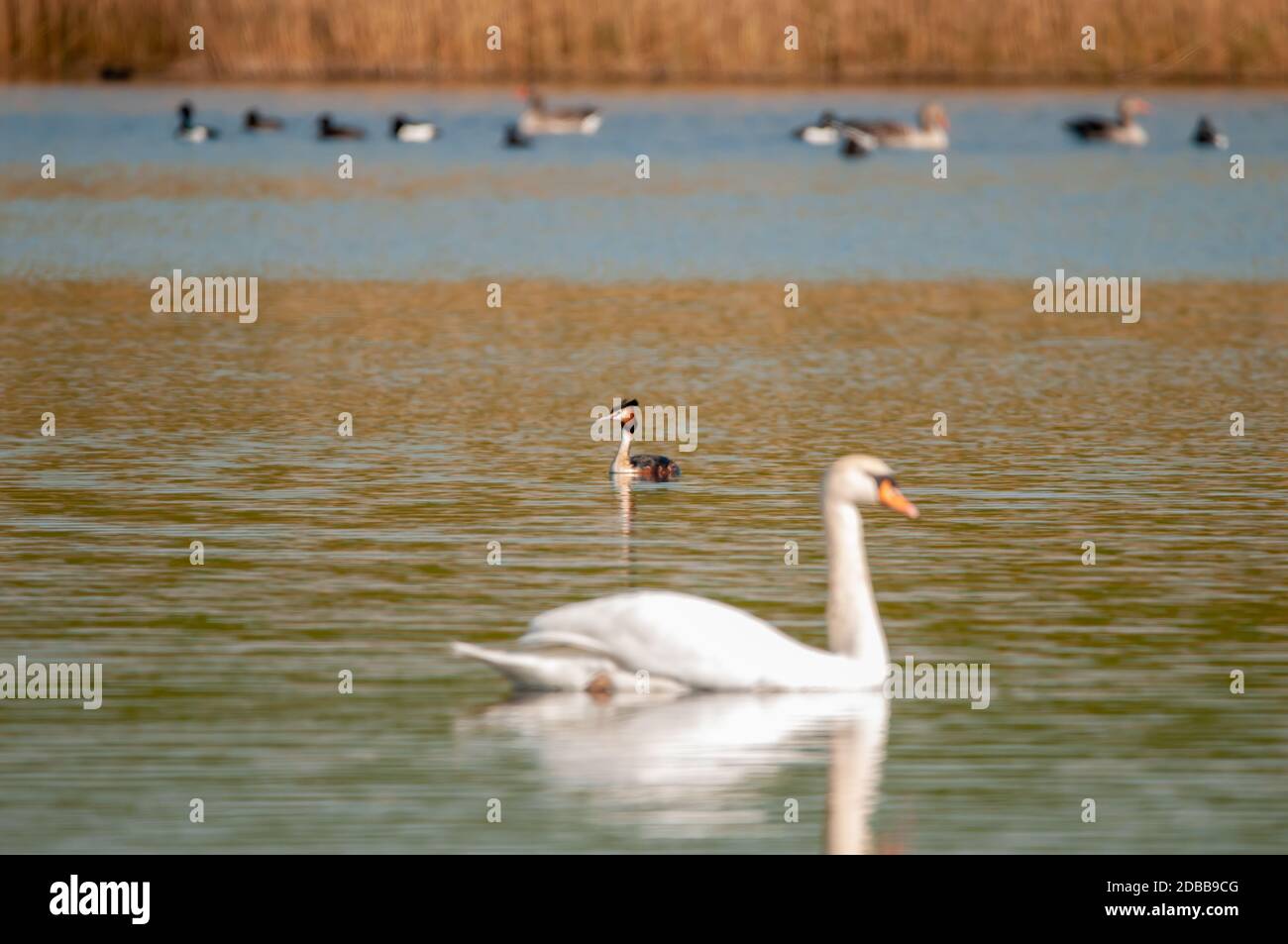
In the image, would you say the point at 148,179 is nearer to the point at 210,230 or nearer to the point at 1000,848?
the point at 210,230

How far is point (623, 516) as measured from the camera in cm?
1734

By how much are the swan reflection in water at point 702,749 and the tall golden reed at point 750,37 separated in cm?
4433

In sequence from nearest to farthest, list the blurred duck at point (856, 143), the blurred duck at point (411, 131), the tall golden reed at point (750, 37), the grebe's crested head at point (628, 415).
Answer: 1. the grebe's crested head at point (628, 415)
2. the blurred duck at point (856, 143)
3. the blurred duck at point (411, 131)
4. the tall golden reed at point (750, 37)

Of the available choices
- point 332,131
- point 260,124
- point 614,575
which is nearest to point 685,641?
point 614,575

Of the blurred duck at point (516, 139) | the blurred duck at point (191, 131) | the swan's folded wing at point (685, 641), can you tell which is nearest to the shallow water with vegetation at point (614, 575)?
the swan's folded wing at point (685, 641)

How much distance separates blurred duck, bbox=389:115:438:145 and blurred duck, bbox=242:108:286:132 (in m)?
2.44

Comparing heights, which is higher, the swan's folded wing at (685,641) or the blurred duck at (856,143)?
the blurred duck at (856,143)

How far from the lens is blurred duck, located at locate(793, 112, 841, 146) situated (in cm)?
5050

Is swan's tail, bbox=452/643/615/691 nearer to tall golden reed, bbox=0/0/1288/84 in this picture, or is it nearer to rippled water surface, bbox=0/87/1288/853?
rippled water surface, bbox=0/87/1288/853

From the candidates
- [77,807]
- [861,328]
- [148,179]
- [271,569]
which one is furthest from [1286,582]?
[148,179]

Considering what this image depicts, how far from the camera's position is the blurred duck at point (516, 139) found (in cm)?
5292

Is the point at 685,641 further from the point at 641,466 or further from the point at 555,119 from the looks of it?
the point at 555,119

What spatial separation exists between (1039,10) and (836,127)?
697cm

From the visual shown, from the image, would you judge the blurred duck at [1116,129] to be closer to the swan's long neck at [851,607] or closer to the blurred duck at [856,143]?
the blurred duck at [856,143]
